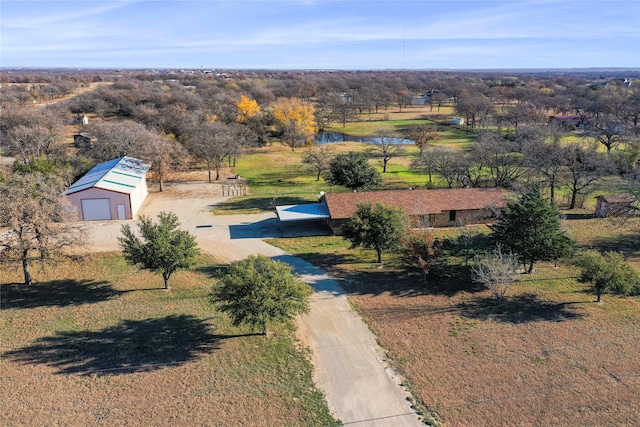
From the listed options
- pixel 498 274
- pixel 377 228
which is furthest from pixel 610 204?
pixel 377 228

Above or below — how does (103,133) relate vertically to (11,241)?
above

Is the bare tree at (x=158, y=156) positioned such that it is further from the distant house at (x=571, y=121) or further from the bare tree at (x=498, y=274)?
the distant house at (x=571, y=121)

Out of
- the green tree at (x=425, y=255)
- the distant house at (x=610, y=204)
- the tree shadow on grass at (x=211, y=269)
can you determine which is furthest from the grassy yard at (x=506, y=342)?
the distant house at (x=610, y=204)

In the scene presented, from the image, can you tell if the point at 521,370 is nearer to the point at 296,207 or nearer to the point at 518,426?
the point at 518,426

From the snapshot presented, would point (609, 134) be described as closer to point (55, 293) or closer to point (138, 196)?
point (138, 196)

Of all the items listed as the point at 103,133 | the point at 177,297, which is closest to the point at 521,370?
the point at 177,297

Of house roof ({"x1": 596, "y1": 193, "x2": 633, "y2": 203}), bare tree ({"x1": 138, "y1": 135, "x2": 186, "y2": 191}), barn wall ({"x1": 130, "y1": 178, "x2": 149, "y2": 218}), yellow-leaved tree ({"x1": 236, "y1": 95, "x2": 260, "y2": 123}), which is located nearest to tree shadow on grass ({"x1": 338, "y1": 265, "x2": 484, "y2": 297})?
house roof ({"x1": 596, "y1": 193, "x2": 633, "y2": 203})
